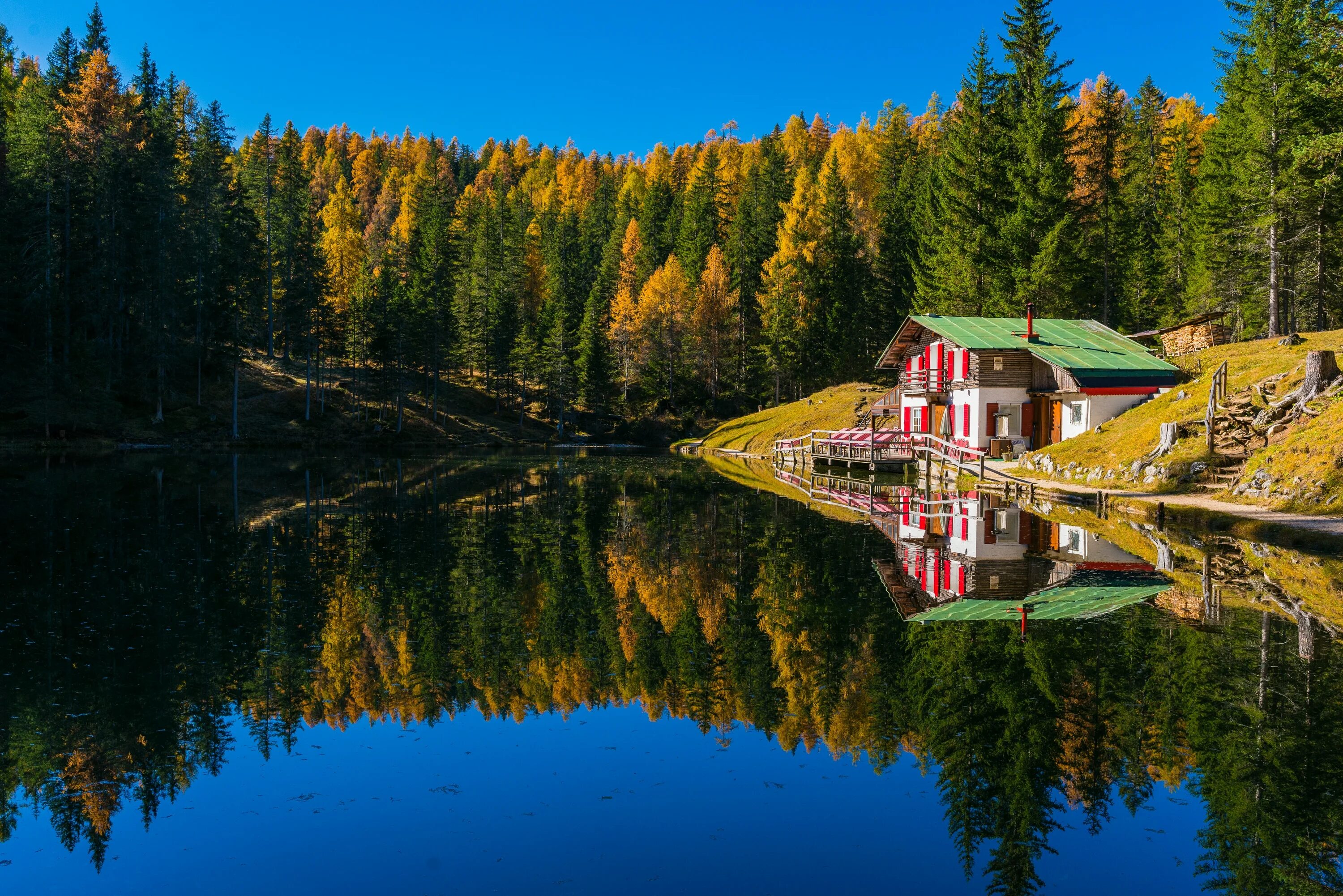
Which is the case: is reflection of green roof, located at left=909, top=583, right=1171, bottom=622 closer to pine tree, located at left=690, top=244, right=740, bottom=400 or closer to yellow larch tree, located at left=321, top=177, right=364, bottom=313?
pine tree, located at left=690, top=244, right=740, bottom=400

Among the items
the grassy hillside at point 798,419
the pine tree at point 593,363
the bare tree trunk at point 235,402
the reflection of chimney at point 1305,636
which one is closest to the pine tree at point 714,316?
the pine tree at point 593,363

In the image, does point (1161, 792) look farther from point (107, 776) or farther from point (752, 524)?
point (752, 524)

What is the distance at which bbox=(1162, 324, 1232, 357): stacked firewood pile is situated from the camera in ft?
160

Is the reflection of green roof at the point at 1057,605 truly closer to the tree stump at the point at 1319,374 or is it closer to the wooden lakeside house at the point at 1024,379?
the tree stump at the point at 1319,374

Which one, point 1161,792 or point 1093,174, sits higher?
point 1093,174

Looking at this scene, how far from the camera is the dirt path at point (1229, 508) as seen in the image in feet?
75.3

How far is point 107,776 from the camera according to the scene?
9.29 meters

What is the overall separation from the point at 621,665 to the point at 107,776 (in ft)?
22.0

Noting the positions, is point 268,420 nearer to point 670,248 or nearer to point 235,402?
point 235,402

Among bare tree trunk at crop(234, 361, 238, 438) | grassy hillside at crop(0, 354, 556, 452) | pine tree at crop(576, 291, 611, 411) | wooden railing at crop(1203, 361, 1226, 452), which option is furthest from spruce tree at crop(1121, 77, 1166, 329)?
bare tree trunk at crop(234, 361, 238, 438)

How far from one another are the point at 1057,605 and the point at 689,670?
7871mm

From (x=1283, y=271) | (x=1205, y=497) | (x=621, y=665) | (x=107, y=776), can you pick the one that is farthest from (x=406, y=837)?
(x=1283, y=271)

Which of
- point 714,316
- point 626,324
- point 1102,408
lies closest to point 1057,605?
point 1102,408

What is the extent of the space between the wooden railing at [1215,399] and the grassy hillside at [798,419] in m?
28.6
